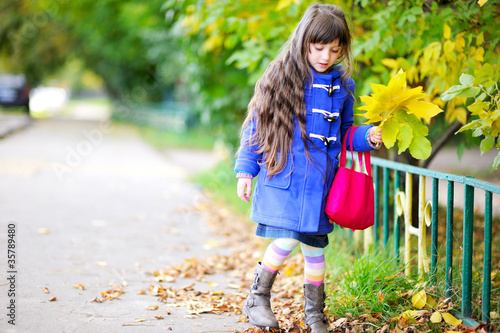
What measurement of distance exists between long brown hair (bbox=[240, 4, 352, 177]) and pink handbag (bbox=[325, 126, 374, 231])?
23 cm

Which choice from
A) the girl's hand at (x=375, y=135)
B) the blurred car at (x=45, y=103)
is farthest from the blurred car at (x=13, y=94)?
the girl's hand at (x=375, y=135)

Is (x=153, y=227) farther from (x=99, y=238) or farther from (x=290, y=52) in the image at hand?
(x=290, y=52)

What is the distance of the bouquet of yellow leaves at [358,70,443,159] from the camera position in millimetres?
2799

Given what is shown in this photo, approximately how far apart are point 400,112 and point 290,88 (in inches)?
22.9

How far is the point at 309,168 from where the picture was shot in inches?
117

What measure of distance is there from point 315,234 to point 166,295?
4.24 ft

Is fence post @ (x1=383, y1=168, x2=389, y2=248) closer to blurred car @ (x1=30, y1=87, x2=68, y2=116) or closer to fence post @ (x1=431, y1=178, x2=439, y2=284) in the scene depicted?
fence post @ (x1=431, y1=178, x2=439, y2=284)

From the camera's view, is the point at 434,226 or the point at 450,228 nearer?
the point at 450,228

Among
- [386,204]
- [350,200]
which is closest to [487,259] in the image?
[350,200]

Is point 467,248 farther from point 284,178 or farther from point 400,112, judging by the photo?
point 284,178

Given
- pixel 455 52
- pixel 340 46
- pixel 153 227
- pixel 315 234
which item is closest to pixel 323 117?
pixel 340 46

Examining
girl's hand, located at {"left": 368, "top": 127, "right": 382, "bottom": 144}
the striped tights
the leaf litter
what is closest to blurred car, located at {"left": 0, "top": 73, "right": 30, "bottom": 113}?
the leaf litter

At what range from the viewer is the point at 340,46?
9.84 ft

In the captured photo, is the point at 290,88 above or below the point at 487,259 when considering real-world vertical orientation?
above
